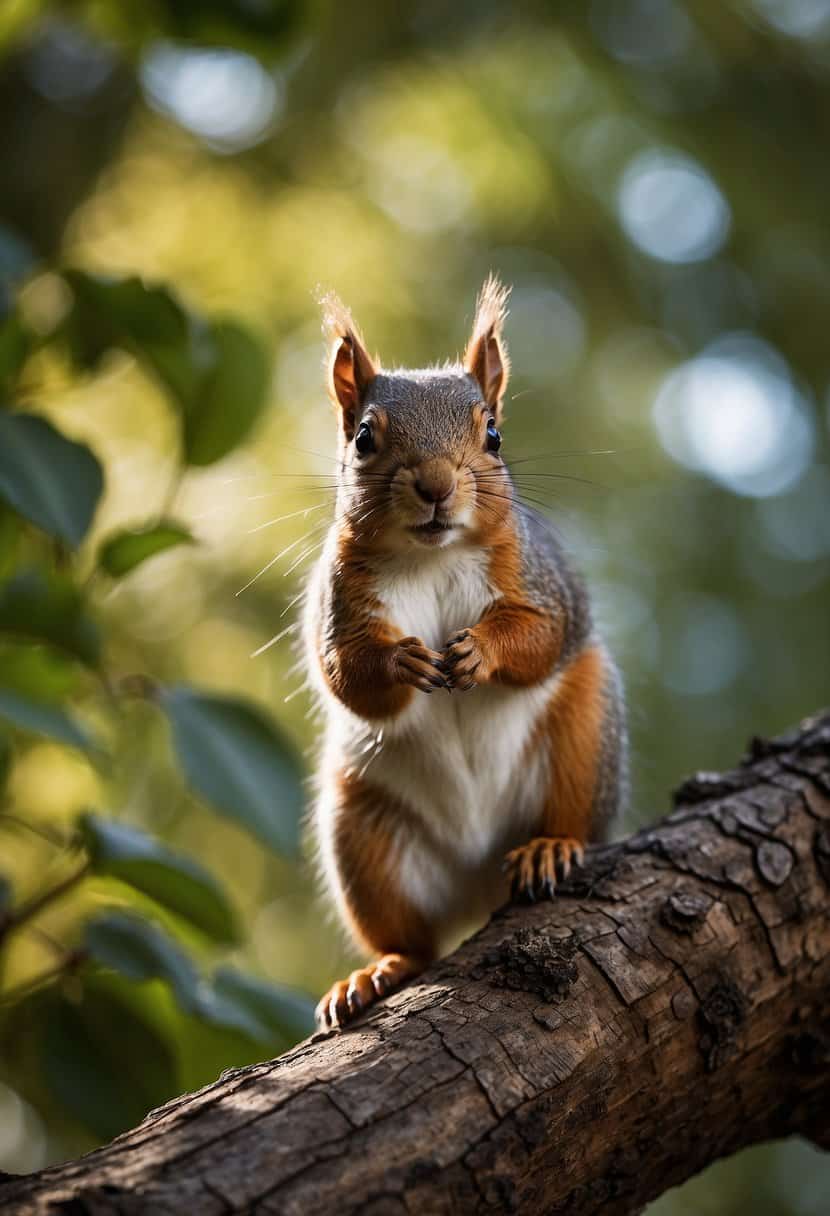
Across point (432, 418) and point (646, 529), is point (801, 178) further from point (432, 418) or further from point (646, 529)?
point (432, 418)

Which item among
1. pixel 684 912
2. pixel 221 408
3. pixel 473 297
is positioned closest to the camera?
pixel 684 912

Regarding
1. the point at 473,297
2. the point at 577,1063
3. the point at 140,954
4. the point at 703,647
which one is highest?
the point at 473,297

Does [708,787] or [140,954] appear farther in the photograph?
[708,787]

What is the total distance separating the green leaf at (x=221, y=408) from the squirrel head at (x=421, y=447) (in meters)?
0.23

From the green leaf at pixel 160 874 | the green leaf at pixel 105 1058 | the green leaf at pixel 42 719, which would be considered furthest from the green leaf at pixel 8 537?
the green leaf at pixel 105 1058

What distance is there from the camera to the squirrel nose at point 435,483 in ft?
7.38

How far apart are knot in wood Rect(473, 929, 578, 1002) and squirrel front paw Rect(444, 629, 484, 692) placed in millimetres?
504

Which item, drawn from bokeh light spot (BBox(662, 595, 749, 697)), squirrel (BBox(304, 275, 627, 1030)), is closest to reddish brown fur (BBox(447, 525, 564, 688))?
squirrel (BBox(304, 275, 627, 1030))

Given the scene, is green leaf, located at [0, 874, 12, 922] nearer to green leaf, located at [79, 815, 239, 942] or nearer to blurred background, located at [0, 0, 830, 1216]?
green leaf, located at [79, 815, 239, 942]

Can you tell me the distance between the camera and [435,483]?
2246 mm

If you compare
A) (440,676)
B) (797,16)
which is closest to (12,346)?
(440,676)

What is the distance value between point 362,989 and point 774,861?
0.79 m

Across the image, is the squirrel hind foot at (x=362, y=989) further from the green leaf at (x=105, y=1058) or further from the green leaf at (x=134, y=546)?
the green leaf at (x=134, y=546)

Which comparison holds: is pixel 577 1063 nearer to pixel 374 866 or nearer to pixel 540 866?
pixel 540 866
